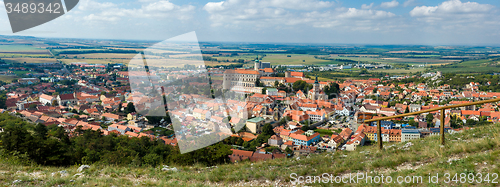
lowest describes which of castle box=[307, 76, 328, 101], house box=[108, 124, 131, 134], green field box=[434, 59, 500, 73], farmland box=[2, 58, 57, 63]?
house box=[108, 124, 131, 134]

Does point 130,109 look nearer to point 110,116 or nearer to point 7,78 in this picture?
point 110,116

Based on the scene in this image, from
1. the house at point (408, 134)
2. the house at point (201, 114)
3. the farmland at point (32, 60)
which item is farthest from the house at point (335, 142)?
the farmland at point (32, 60)

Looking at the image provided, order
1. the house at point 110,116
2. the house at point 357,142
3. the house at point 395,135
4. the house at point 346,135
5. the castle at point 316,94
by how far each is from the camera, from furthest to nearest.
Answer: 1. the castle at point 316,94
2. the house at point 110,116
3. the house at point 346,135
4. the house at point 395,135
5. the house at point 357,142

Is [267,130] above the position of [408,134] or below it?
below

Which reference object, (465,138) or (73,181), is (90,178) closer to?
(73,181)

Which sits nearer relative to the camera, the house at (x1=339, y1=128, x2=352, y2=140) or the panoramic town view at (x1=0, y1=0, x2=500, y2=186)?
the panoramic town view at (x1=0, y1=0, x2=500, y2=186)

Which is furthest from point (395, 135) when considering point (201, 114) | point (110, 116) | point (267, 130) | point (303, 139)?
point (110, 116)

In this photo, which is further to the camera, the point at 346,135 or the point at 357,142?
the point at 346,135

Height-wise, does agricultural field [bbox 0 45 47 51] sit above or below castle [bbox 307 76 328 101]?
above

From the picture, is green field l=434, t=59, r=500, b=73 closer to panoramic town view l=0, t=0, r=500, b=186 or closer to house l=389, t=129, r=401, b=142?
panoramic town view l=0, t=0, r=500, b=186

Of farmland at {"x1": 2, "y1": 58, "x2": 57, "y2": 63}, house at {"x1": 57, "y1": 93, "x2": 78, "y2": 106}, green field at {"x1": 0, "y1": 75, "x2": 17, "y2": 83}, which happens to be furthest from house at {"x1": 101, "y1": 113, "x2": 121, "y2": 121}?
farmland at {"x1": 2, "y1": 58, "x2": 57, "y2": 63}

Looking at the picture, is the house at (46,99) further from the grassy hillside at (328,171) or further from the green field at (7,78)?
the grassy hillside at (328,171)

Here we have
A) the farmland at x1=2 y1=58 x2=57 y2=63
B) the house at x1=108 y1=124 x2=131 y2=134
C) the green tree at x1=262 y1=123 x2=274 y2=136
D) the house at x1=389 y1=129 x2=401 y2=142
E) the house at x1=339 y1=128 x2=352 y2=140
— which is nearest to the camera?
the house at x1=389 y1=129 x2=401 y2=142
